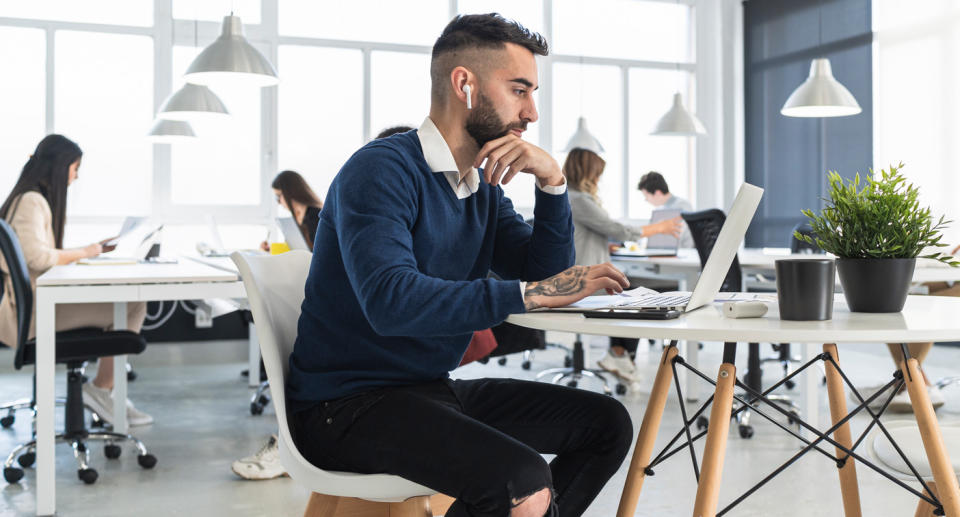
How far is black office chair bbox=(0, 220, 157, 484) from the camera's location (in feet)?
9.15

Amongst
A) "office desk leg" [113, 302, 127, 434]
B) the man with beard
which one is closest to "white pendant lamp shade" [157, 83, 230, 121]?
"office desk leg" [113, 302, 127, 434]

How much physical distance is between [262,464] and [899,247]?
209 centimetres

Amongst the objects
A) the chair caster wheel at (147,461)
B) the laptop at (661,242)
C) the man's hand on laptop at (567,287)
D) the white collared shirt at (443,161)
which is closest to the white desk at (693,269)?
the laptop at (661,242)

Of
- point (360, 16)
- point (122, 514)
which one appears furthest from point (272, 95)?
point (122, 514)

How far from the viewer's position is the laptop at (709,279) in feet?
4.39

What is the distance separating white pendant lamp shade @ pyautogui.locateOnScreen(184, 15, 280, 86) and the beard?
2.71 metres

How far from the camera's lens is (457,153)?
1569mm

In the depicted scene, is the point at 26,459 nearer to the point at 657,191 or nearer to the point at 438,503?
the point at 438,503

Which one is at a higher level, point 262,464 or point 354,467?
point 354,467

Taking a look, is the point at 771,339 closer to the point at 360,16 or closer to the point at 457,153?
the point at 457,153

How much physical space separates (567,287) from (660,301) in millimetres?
235

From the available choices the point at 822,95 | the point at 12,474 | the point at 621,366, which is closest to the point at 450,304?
the point at 12,474

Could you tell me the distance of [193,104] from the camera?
4.94 meters

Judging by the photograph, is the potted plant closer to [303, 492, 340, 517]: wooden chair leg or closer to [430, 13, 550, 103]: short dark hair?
[430, 13, 550, 103]: short dark hair
